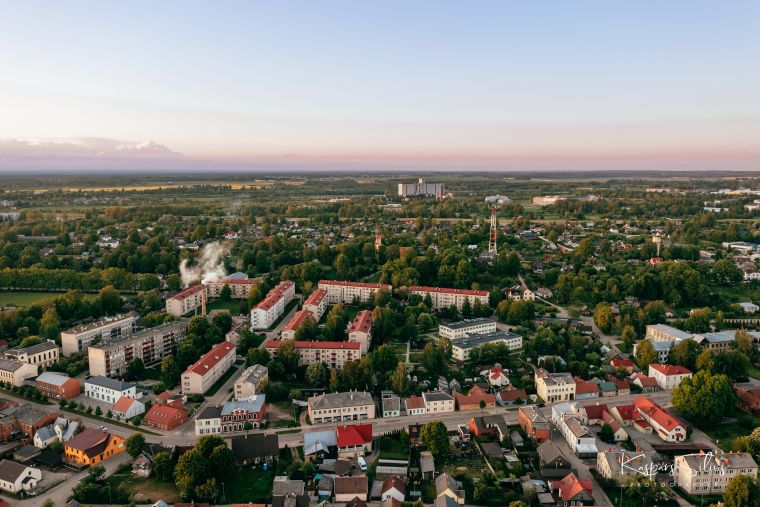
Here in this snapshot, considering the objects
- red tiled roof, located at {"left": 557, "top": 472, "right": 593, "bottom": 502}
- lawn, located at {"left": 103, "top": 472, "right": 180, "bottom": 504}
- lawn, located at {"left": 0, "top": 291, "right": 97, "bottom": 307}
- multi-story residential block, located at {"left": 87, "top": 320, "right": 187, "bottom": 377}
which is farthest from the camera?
lawn, located at {"left": 0, "top": 291, "right": 97, "bottom": 307}

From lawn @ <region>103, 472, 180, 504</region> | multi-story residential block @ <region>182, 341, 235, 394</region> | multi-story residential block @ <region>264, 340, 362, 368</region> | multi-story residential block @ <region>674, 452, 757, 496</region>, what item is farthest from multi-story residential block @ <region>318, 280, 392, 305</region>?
multi-story residential block @ <region>674, 452, 757, 496</region>

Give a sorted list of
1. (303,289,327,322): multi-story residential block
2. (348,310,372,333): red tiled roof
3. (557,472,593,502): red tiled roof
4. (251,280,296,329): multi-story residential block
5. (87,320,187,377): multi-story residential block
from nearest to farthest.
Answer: (557,472,593,502): red tiled roof
(87,320,187,377): multi-story residential block
(348,310,372,333): red tiled roof
(251,280,296,329): multi-story residential block
(303,289,327,322): multi-story residential block

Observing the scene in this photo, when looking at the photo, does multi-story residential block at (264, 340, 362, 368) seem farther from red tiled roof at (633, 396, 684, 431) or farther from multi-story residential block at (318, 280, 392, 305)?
red tiled roof at (633, 396, 684, 431)

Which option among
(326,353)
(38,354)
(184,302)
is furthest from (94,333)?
(326,353)

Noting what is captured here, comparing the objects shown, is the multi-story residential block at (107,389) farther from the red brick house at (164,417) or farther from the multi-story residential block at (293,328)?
the multi-story residential block at (293,328)

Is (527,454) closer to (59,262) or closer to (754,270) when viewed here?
(754,270)
